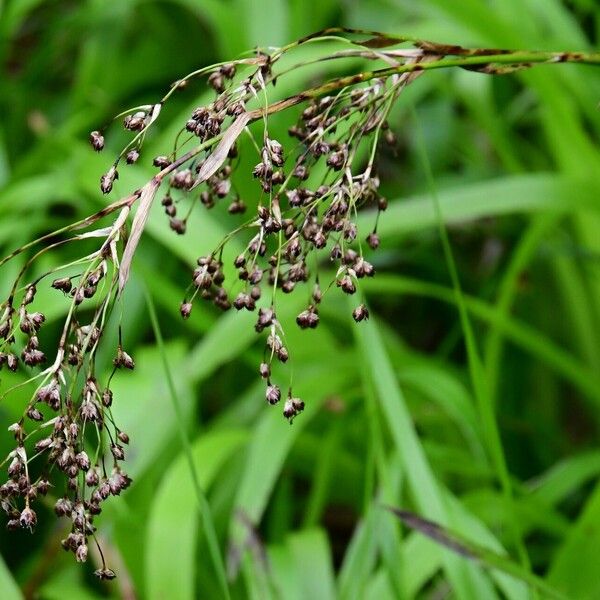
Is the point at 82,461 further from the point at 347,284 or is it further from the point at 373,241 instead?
the point at 373,241

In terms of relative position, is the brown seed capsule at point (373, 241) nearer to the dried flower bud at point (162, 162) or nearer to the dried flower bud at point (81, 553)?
the dried flower bud at point (162, 162)

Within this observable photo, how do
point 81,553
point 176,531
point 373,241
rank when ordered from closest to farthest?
point 81,553, point 373,241, point 176,531

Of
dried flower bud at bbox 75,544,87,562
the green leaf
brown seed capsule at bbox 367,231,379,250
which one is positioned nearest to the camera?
dried flower bud at bbox 75,544,87,562

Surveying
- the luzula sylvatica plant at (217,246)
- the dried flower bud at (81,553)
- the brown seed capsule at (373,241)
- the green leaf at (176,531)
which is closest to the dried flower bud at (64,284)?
the luzula sylvatica plant at (217,246)

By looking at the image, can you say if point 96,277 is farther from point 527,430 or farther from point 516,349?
point 516,349

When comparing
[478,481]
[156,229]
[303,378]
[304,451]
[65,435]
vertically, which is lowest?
[478,481]

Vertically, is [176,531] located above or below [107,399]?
below

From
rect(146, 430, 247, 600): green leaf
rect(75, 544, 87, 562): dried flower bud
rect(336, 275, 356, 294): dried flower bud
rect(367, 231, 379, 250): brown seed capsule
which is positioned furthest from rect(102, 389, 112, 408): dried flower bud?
rect(146, 430, 247, 600): green leaf

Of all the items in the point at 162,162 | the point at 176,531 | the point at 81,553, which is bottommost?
the point at 176,531

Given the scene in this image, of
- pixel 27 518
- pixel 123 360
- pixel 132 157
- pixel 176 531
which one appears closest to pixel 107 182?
pixel 132 157

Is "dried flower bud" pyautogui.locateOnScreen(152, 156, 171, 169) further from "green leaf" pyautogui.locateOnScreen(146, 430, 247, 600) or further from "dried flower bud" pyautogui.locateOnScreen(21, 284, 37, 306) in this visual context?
"green leaf" pyautogui.locateOnScreen(146, 430, 247, 600)

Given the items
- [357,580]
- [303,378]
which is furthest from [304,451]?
[357,580]
